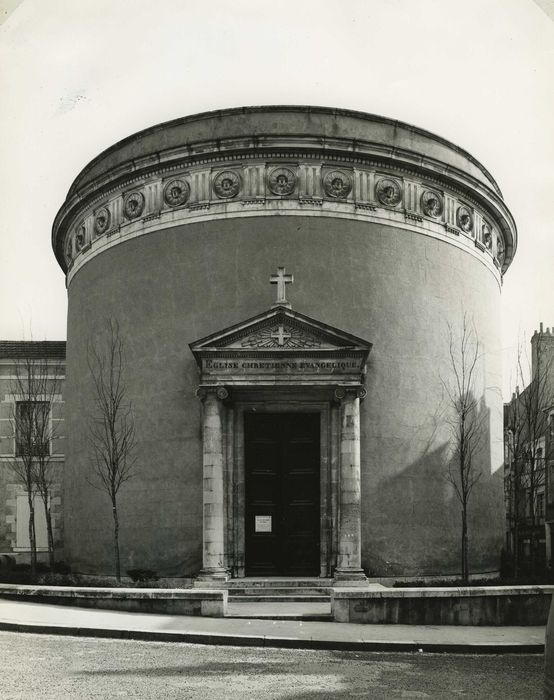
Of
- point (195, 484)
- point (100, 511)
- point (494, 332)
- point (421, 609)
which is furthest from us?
point (494, 332)

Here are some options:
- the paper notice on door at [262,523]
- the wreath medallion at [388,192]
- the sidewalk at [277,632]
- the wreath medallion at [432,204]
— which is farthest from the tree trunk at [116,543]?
the wreath medallion at [432,204]

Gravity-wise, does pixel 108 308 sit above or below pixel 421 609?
above

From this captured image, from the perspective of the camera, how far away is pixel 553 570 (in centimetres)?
2314

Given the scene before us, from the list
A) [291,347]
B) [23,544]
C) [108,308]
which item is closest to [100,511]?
→ [108,308]

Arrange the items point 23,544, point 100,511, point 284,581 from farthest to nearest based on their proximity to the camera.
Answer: point 23,544, point 100,511, point 284,581

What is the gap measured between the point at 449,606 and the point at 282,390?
6.63 metres

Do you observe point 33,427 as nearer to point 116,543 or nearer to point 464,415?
point 116,543

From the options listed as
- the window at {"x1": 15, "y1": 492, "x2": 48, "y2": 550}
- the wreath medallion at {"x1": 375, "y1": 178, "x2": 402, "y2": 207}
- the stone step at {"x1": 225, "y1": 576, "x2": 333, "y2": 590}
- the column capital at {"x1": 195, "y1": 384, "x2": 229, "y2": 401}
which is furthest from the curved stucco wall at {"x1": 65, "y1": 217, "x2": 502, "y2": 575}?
the window at {"x1": 15, "y1": 492, "x2": 48, "y2": 550}

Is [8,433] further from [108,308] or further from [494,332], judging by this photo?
→ [494,332]

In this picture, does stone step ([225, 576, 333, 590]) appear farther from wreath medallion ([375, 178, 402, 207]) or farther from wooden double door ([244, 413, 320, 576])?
wreath medallion ([375, 178, 402, 207])

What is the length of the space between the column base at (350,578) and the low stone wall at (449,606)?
12.9 feet

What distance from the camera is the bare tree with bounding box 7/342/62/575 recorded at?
28422mm

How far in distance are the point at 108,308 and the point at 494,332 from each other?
9.81m

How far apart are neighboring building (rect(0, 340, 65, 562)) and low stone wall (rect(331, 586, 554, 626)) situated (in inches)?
636
